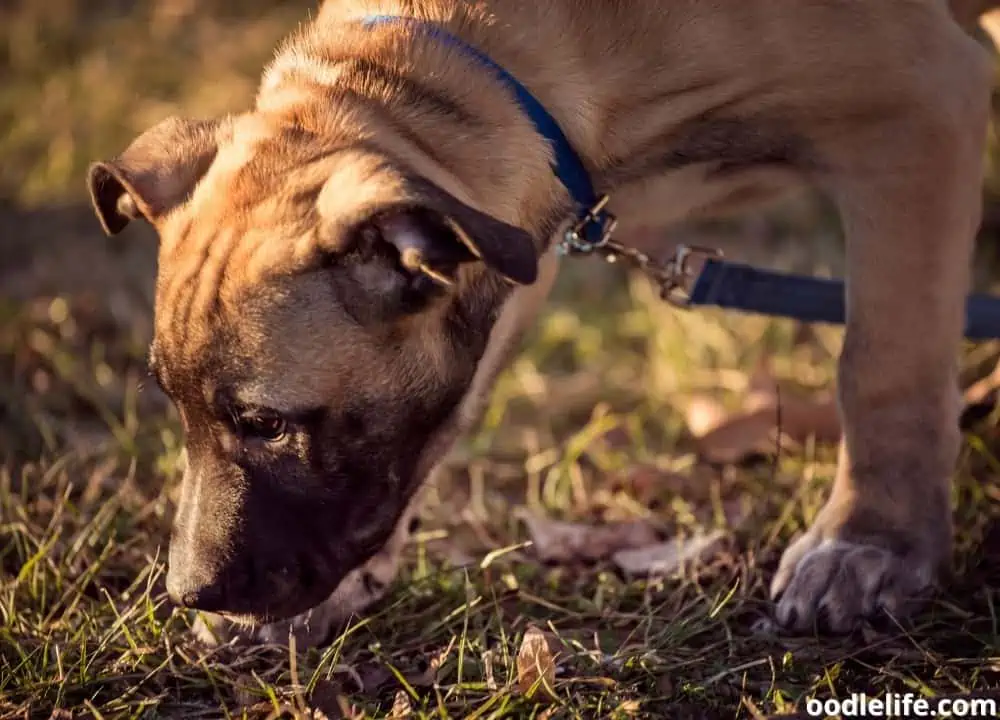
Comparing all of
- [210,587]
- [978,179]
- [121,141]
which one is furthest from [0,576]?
[121,141]

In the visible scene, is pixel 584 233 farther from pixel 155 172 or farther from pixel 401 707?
pixel 401 707

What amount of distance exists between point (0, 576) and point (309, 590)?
0.97 m

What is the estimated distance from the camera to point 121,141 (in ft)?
20.9

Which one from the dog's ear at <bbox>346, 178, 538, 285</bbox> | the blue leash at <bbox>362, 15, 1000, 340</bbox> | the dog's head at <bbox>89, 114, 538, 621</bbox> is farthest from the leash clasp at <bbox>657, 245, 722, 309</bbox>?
the dog's ear at <bbox>346, 178, 538, 285</bbox>

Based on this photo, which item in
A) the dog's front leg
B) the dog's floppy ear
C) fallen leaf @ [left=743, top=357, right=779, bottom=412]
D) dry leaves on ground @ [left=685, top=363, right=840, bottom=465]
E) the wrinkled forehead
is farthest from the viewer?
fallen leaf @ [left=743, top=357, right=779, bottom=412]

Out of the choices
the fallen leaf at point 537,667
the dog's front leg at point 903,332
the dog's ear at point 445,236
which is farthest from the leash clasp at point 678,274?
the fallen leaf at point 537,667

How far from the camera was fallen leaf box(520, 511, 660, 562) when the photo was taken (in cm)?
327

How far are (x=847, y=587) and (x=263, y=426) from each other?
1392mm

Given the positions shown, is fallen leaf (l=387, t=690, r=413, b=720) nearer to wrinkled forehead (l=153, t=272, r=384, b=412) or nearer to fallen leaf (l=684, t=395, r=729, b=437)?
wrinkled forehead (l=153, t=272, r=384, b=412)

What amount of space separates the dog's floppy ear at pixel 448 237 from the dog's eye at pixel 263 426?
0.43 meters

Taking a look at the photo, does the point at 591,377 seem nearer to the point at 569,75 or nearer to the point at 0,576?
the point at 569,75

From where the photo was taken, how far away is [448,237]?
2367 millimetres

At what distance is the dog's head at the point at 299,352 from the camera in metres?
2.43

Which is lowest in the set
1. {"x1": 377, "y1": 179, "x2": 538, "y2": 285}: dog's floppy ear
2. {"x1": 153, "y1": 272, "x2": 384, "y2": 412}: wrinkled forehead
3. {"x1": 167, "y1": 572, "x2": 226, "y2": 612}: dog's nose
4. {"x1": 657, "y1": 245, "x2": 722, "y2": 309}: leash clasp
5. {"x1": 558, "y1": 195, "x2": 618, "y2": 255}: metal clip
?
{"x1": 657, "y1": 245, "x2": 722, "y2": 309}: leash clasp
